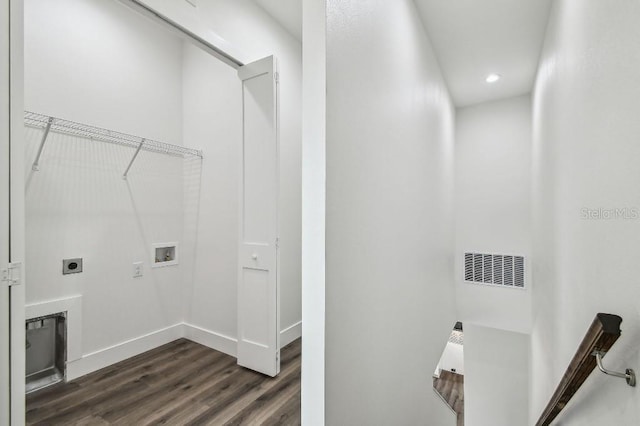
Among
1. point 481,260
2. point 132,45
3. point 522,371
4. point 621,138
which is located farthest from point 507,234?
point 132,45

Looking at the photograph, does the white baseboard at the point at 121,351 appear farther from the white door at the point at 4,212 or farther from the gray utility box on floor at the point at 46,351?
the white door at the point at 4,212

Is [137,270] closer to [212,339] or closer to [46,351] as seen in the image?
[46,351]

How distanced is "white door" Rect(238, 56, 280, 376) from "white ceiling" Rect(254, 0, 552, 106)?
93 centimetres

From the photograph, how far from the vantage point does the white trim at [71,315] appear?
2.08 meters

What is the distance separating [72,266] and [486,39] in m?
4.04

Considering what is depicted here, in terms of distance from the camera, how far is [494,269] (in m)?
4.20

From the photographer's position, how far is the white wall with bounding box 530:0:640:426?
0.81 m

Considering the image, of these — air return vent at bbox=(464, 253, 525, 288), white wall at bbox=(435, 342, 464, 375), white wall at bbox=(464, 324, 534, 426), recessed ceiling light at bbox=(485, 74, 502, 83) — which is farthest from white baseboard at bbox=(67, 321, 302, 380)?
white wall at bbox=(435, 342, 464, 375)

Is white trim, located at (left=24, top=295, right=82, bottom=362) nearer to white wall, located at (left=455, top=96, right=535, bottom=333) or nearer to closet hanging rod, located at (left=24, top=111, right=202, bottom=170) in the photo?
closet hanging rod, located at (left=24, top=111, right=202, bottom=170)

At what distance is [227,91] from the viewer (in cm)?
282

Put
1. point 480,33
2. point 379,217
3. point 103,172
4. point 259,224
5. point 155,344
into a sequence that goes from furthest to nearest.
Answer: point 155,344, point 480,33, point 103,172, point 259,224, point 379,217

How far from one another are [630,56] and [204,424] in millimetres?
2522

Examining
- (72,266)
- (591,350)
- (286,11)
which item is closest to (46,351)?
(72,266)

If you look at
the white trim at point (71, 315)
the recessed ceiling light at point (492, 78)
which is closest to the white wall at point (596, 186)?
the recessed ceiling light at point (492, 78)
